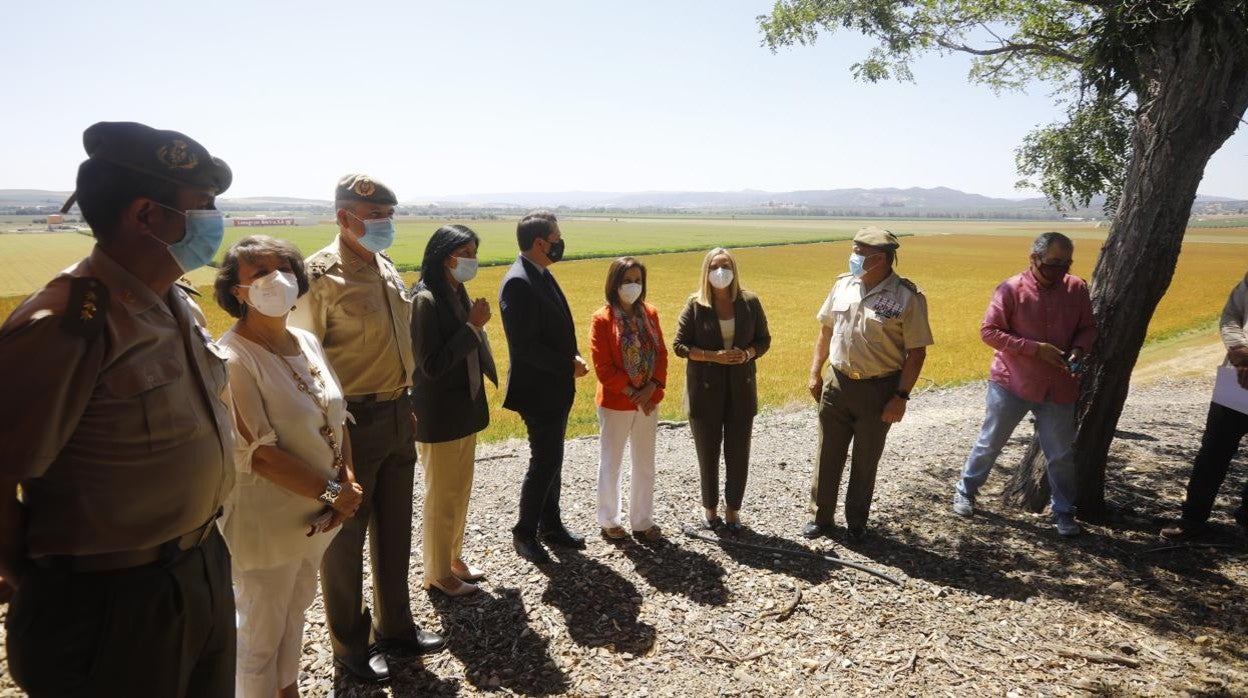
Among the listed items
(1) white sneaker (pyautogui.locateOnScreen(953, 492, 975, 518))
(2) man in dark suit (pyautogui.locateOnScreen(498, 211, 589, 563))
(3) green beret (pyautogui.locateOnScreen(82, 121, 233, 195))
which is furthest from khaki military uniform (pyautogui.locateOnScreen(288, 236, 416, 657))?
(1) white sneaker (pyautogui.locateOnScreen(953, 492, 975, 518))

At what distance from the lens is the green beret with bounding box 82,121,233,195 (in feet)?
6.28

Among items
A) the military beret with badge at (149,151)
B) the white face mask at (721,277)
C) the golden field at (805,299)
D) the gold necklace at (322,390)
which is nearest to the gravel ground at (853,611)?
the gold necklace at (322,390)

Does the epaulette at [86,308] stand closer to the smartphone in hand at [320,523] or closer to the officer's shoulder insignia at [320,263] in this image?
the smartphone in hand at [320,523]

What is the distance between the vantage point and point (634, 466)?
516 cm

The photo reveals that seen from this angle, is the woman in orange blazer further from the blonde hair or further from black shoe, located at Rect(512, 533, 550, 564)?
black shoe, located at Rect(512, 533, 550, 564)

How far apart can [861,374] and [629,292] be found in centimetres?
183

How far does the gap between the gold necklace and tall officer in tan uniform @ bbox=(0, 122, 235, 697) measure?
0.61m

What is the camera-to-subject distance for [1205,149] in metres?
4.98

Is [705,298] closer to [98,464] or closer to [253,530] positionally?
[253,530]

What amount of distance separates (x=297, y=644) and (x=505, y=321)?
2309mm

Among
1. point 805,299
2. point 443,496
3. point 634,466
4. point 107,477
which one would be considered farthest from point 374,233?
point 805,299

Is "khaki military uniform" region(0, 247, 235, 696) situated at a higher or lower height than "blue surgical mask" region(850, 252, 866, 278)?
lower

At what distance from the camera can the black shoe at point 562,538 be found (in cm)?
505

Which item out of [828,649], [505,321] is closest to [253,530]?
[505,321]
